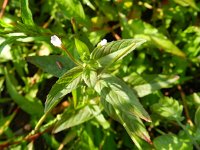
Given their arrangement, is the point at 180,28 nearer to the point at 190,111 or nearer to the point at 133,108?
the point at 190,111

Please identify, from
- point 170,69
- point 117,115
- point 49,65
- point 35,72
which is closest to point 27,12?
point 49,65

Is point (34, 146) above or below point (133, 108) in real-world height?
below

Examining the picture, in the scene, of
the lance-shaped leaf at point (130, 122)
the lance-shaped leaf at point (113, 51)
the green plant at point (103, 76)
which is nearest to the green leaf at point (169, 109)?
the green plant at point (103, 76)

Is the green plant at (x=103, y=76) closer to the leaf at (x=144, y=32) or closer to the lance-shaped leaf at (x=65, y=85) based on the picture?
the leaf at (x=144, y=32)

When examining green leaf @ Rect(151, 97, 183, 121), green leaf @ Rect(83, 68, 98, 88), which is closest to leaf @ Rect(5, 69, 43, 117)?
green leaf @ Rect(151, 97, 183, 121)

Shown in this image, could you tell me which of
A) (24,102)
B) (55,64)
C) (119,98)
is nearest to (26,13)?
(55,64)

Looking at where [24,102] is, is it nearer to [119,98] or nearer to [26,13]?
[26,13]
